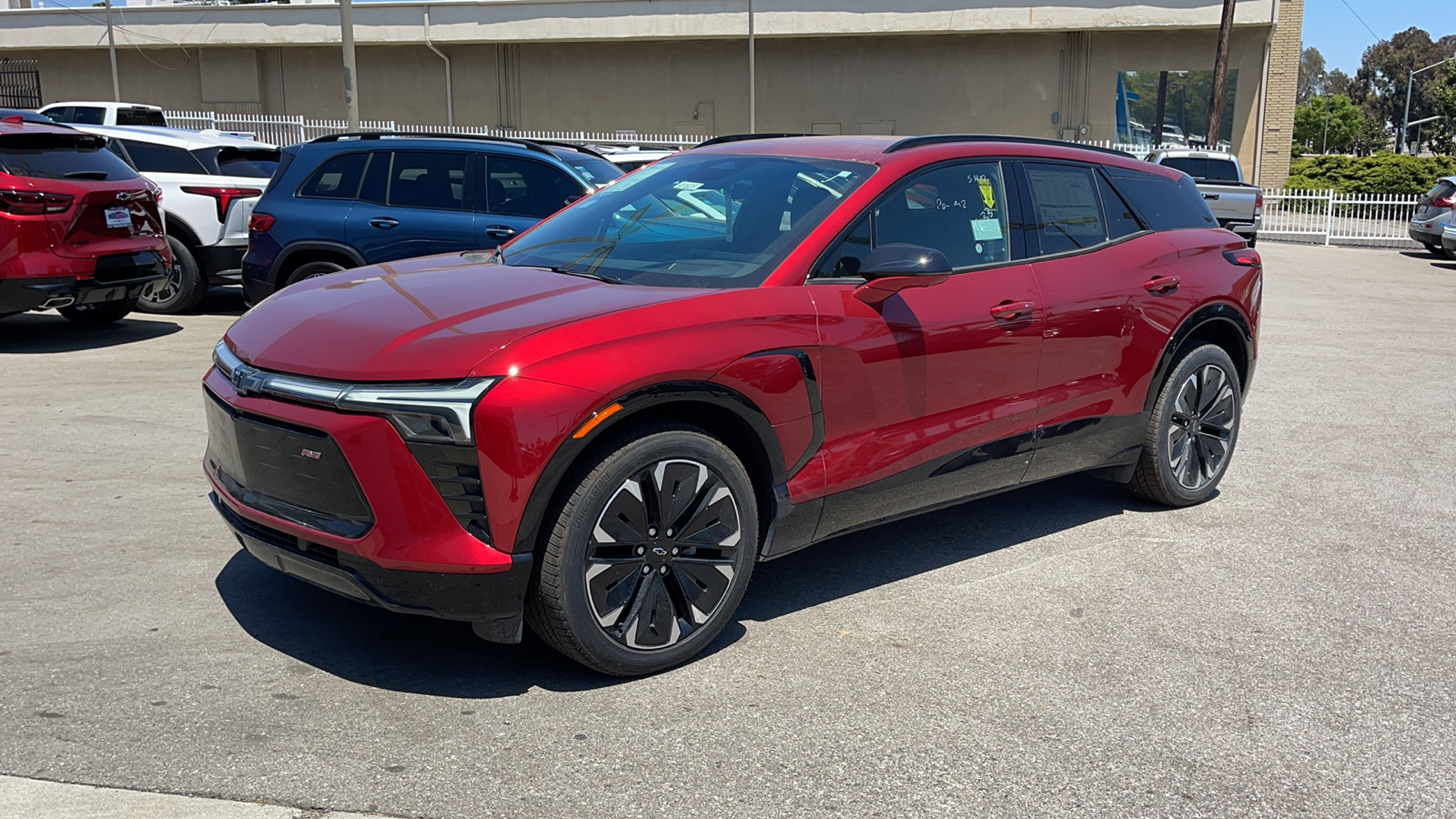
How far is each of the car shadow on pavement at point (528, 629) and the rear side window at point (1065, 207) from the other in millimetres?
1378

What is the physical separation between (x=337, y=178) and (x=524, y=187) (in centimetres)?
151

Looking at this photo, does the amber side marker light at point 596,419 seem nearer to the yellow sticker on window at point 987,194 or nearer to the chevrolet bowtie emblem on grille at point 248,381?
the chevrolet bowtie emblem on grille at point 248,381

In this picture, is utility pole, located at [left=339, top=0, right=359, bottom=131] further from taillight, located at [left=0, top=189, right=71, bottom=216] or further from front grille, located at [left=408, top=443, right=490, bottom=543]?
front grille, located at [left=408, top=443, right=490, bottom=543]

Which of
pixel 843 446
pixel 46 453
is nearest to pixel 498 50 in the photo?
pixel 46 453

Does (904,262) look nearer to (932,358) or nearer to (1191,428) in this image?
(932,358)

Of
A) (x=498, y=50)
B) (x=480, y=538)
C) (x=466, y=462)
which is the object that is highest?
(x=498, y=50)

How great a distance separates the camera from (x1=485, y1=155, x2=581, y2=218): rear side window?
9664 millimetres

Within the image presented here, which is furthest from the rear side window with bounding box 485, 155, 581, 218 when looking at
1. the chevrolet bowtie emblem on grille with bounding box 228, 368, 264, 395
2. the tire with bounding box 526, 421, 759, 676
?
the tire with bounding box 526, 421, 759, 676

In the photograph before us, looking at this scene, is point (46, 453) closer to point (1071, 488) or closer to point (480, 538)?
point (480, 538)

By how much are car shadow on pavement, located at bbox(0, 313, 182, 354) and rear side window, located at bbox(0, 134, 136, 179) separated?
1416mm

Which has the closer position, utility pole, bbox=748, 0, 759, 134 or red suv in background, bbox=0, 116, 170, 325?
red suv in background, bbox=0, 116, 170, 325

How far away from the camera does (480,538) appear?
361 centimetres

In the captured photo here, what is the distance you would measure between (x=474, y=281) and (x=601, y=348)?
2.86 feet

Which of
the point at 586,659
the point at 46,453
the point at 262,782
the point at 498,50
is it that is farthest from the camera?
the point at 498,50
